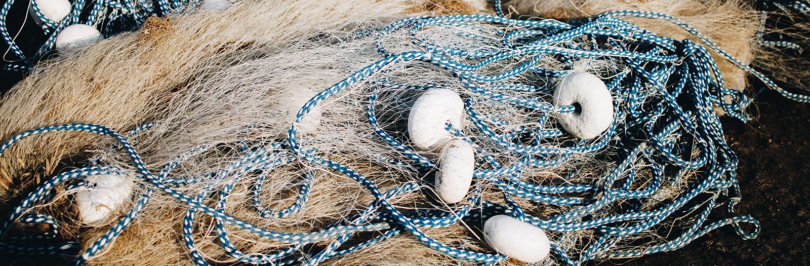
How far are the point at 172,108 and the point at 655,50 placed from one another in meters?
2.63

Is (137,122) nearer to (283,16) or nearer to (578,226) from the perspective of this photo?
(283,16)

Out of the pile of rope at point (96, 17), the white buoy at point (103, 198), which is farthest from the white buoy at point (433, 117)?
the pile of rope at point (96, 17)

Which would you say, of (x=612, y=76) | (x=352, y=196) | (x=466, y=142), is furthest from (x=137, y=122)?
(x=612, y=76)

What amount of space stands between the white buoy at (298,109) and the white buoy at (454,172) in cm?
64

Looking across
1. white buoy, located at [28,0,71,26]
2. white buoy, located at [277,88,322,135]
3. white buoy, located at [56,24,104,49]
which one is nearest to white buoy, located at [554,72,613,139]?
white buoy, located at [277,88,322,135]

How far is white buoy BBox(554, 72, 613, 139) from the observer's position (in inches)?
76.5

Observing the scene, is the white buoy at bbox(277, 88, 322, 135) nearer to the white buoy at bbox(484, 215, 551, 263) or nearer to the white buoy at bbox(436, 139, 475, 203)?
the white buoy at bbox(436, 139, 475, 203)

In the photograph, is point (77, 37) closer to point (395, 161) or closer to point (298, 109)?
point (298, 109)

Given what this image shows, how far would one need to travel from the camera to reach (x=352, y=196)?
2006 millimetres

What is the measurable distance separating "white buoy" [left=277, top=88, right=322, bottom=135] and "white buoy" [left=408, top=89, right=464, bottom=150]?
46cm

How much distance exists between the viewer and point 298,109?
205 centimetres

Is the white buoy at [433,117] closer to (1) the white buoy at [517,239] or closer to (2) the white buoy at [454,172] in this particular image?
(2) the white buoy at [454,172]

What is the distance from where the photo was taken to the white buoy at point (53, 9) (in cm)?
247

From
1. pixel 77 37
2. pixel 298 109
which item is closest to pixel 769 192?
pixel 298 109
